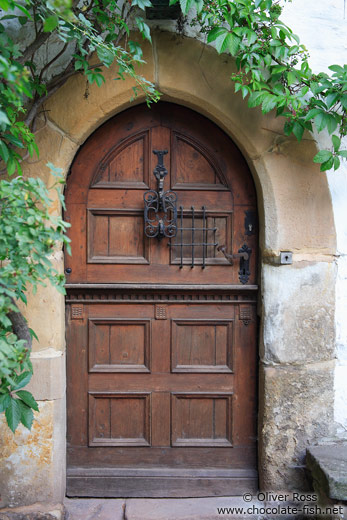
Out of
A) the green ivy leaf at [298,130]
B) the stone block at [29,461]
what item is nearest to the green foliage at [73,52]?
the green ivy leaf at [298,130]

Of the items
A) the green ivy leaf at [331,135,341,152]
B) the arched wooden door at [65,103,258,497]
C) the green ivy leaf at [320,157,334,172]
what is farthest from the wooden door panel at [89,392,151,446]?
the green ivy leaf at [331,135,341,152]

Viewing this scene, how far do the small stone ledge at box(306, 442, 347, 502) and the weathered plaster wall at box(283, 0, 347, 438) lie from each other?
15 cm

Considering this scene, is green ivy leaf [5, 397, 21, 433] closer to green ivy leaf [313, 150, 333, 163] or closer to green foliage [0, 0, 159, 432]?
green foliage [0, 0, 159, 432]

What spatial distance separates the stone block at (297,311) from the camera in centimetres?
258

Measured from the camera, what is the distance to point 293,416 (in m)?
2.59

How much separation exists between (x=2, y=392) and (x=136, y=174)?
4.47 ft

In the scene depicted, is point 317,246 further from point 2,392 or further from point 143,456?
point 2,392

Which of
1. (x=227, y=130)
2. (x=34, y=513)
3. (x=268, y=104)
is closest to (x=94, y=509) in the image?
(x=34, y=513)

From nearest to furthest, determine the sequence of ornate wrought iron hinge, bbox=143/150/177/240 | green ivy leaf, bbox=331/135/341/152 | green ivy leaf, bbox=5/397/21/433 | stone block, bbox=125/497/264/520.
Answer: green ivy leaf, bbox=5/397/21/433, green ivy leaf, bbox=331/135/341/152, stone block, bbox=125/497/264/520, ornate wrought iron hinge, bbox=143/150/177/240

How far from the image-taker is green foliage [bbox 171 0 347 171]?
2.26 meters

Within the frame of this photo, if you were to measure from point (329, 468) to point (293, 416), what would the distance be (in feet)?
1.09

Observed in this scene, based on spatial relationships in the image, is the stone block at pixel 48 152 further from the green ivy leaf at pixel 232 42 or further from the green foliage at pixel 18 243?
the green ivy leaf at pixel 232 42

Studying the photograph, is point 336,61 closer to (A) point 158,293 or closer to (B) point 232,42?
(B) point 232,42

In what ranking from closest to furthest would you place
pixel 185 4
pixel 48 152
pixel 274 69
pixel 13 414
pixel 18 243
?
pixel 18 243 → pixel 13 414 → pixel 185 4 → pixel 274 69 → pixel 48 152
